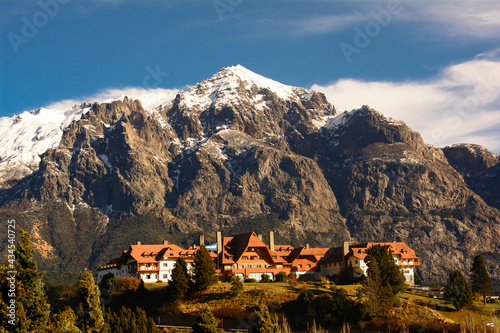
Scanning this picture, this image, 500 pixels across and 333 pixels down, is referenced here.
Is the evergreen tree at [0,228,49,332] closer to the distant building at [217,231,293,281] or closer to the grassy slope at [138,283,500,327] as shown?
the grassy slope at [138,283,500,327]

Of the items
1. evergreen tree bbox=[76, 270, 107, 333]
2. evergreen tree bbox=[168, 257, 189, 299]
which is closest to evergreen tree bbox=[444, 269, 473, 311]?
evergreen tree bbox=[168, 257, 189, 299]

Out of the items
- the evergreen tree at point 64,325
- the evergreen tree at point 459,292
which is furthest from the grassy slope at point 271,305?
the evergreen tree at point 64,325

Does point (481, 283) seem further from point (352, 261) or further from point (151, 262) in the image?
point (151, 262)

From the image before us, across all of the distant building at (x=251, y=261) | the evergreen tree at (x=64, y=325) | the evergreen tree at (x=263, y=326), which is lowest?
the evergreen tree at (x=263, y=326)

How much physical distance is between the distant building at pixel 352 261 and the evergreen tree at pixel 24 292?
3128 inches

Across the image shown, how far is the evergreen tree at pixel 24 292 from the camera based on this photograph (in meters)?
61.5

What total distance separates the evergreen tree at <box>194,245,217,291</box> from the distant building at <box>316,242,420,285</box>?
3270 cm

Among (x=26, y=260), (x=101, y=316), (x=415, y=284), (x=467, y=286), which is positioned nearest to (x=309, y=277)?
(x=415, y=284)

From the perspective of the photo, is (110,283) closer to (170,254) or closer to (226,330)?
(170,254)

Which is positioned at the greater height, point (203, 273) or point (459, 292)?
point (203, 273)

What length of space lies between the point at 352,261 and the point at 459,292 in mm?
26779

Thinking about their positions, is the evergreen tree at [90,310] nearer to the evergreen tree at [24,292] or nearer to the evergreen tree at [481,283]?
the evergreen tree at [24,292]

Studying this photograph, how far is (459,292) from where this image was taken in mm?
117625

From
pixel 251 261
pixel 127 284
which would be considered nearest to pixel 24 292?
pixel 127 284
